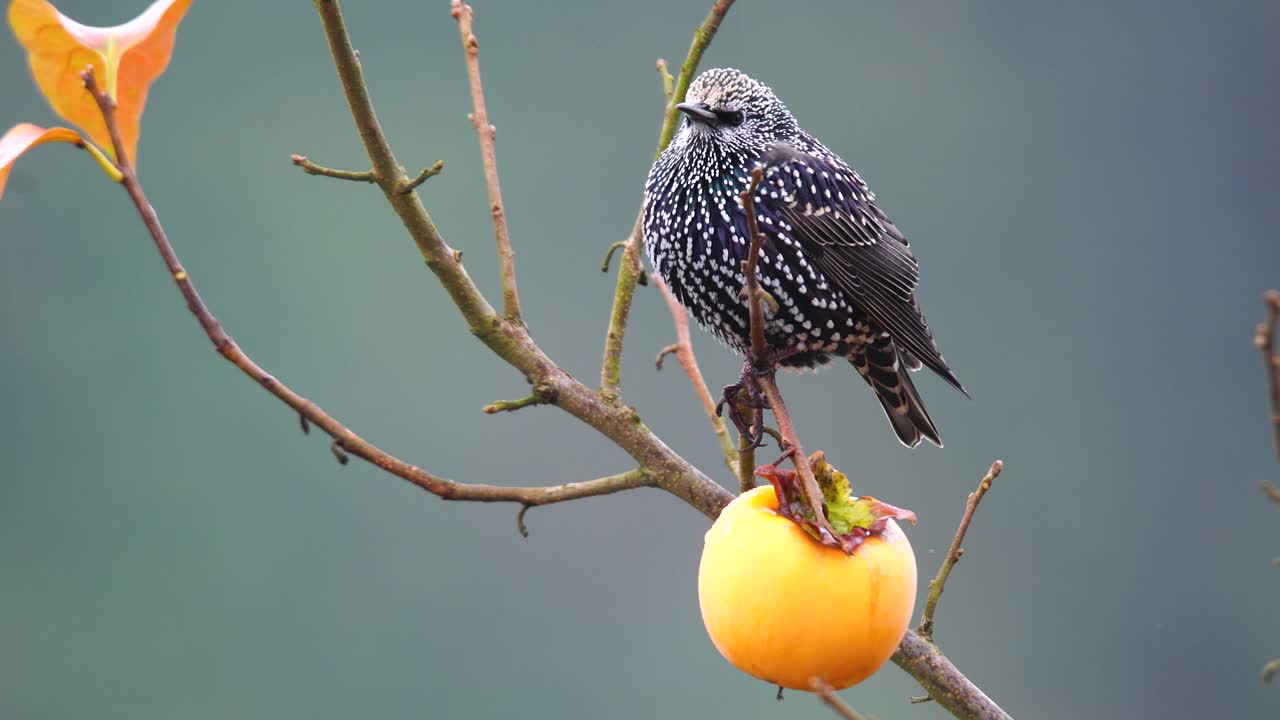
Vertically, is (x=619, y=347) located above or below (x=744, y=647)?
above

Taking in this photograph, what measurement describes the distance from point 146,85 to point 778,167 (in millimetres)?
896

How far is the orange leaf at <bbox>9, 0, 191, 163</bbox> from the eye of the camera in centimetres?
106

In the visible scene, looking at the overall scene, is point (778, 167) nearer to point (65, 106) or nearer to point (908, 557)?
point (908, 557)

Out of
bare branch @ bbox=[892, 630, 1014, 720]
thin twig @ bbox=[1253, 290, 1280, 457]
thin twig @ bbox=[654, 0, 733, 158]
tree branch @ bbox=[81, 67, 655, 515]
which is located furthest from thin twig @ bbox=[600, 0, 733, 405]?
thin twig @ bbox=[1253, 290, 1280, 457]

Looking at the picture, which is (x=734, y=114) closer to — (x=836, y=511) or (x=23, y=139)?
(x=836, y=511)

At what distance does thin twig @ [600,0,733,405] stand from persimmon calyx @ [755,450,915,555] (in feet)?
1.02

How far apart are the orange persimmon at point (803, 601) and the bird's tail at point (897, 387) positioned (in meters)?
0.77

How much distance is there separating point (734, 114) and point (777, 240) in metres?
0.19

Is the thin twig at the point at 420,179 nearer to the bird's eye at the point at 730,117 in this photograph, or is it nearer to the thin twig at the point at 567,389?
the thin twig at the point at 567,389

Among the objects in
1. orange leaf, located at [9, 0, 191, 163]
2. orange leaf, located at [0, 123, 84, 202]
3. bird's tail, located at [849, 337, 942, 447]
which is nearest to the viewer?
orange leaf, located at [0, 123, 84, 202]

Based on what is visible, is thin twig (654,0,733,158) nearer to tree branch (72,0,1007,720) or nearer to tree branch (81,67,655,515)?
tree branch (72,0,1007,720)

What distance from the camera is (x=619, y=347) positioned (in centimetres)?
142

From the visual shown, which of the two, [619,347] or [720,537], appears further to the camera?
[619,347]

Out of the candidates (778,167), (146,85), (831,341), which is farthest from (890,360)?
(146,85)
